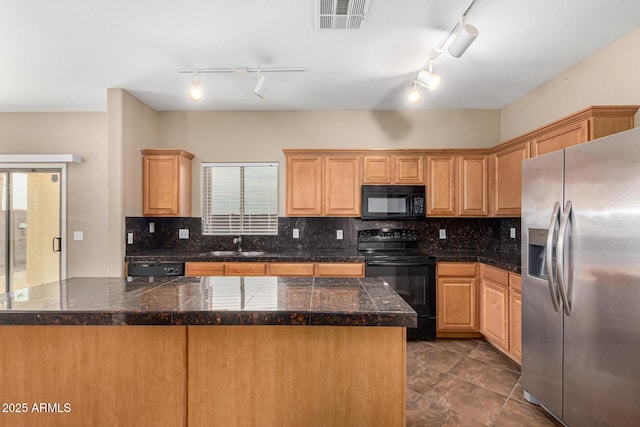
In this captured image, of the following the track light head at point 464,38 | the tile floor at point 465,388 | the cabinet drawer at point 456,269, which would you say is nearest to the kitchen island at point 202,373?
the tile floor at point 465,388

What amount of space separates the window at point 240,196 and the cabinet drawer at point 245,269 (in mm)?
816

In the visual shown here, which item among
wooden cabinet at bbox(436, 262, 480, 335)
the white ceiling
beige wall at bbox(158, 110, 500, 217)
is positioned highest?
the white ceiling

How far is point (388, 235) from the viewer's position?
13.1 ft

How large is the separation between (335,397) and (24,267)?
15.3ft

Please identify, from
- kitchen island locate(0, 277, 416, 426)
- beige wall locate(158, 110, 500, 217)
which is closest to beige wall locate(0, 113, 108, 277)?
beige wall locate(158, 110, 500, 217)

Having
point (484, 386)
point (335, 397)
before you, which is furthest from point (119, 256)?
point (484, 386)

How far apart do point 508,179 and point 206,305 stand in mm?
3262

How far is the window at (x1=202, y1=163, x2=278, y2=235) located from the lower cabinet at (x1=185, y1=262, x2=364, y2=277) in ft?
2.66

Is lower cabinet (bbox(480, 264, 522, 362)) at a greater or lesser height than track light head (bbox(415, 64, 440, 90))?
lesser

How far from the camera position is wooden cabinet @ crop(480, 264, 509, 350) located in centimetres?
290

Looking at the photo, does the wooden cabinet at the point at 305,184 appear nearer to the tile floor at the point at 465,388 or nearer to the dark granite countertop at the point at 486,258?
the dark granite countertop at the point at 486,258

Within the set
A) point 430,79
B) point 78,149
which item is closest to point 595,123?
point 430,79

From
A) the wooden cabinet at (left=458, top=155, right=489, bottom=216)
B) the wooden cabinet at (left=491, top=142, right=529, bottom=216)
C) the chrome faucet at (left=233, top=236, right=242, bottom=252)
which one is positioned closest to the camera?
the wooden cabinet at (left=491, top=142, right=529, bottom=216)

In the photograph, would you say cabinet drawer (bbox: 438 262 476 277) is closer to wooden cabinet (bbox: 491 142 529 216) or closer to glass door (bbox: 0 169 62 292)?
wooden cabinet (bbox: 491 142 529 216)
